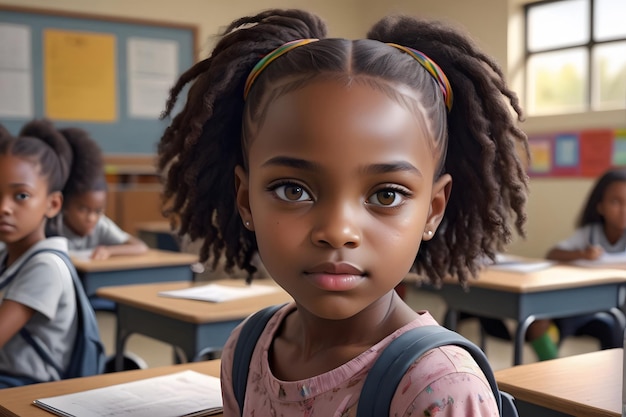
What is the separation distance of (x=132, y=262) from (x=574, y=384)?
2710mm

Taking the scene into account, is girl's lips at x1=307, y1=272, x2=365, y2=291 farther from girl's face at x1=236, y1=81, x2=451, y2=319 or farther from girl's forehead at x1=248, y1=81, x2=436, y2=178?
girl's forehead at x1=248, y1=81, x2=436, y2=178

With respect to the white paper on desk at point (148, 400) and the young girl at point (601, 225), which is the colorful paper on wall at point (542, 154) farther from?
the white paper on desk at point (148, 400)

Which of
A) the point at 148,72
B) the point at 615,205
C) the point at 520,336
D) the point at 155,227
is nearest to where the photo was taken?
the point at 520,336

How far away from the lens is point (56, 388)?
1.52m

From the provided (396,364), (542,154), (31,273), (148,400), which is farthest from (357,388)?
(542,154)

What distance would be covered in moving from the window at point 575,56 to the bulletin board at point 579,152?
0.21m

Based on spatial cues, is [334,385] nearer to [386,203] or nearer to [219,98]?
[386,203]

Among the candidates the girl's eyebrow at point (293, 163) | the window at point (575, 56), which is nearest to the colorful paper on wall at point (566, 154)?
the window at point (575, 56)

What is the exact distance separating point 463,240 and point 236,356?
0.37m

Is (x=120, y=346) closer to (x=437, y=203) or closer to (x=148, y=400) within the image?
(x=148, y=400)

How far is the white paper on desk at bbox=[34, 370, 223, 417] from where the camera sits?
1352 mm

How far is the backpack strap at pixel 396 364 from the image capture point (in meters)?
0.90

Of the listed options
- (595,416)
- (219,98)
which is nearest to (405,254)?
(219,98)

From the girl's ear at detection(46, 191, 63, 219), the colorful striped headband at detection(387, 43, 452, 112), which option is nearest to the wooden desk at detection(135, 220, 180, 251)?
the girl's ear at detection(46, 191, 63, 219)
